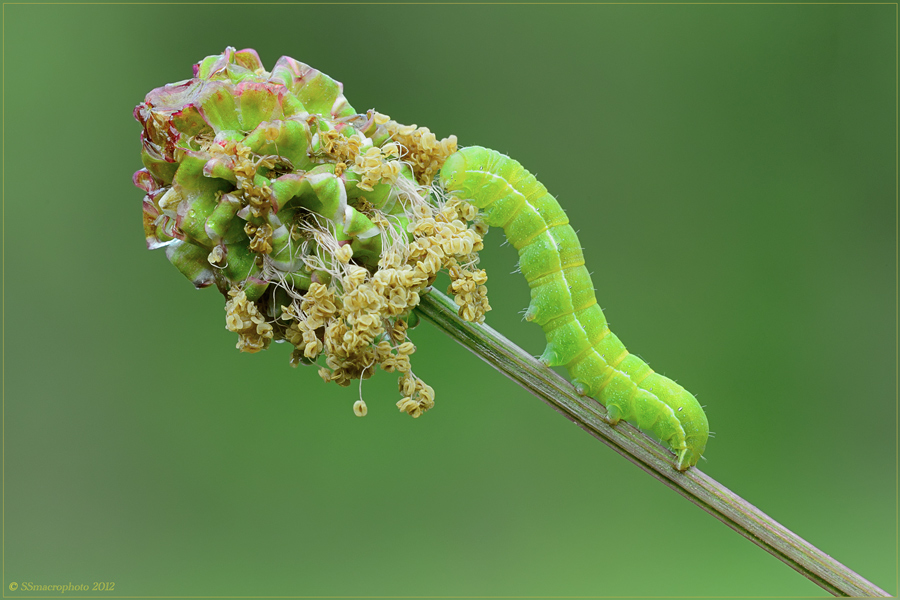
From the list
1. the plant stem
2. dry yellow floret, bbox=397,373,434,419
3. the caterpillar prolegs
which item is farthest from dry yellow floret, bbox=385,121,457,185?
dry yellow floret, bbox=397,373,434,419

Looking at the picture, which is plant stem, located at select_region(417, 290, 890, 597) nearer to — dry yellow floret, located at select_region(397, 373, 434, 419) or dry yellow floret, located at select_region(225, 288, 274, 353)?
dry yellow floret, located at select_region(397, 373, 434, 419)

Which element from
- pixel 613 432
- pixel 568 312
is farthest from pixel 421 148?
pixel 613 432

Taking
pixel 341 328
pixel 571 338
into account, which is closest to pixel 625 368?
pixel 571 338

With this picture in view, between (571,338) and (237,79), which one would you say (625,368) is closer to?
(571,338)

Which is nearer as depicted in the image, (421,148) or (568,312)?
(421,148)

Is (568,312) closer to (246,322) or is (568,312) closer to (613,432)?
(613,432)
